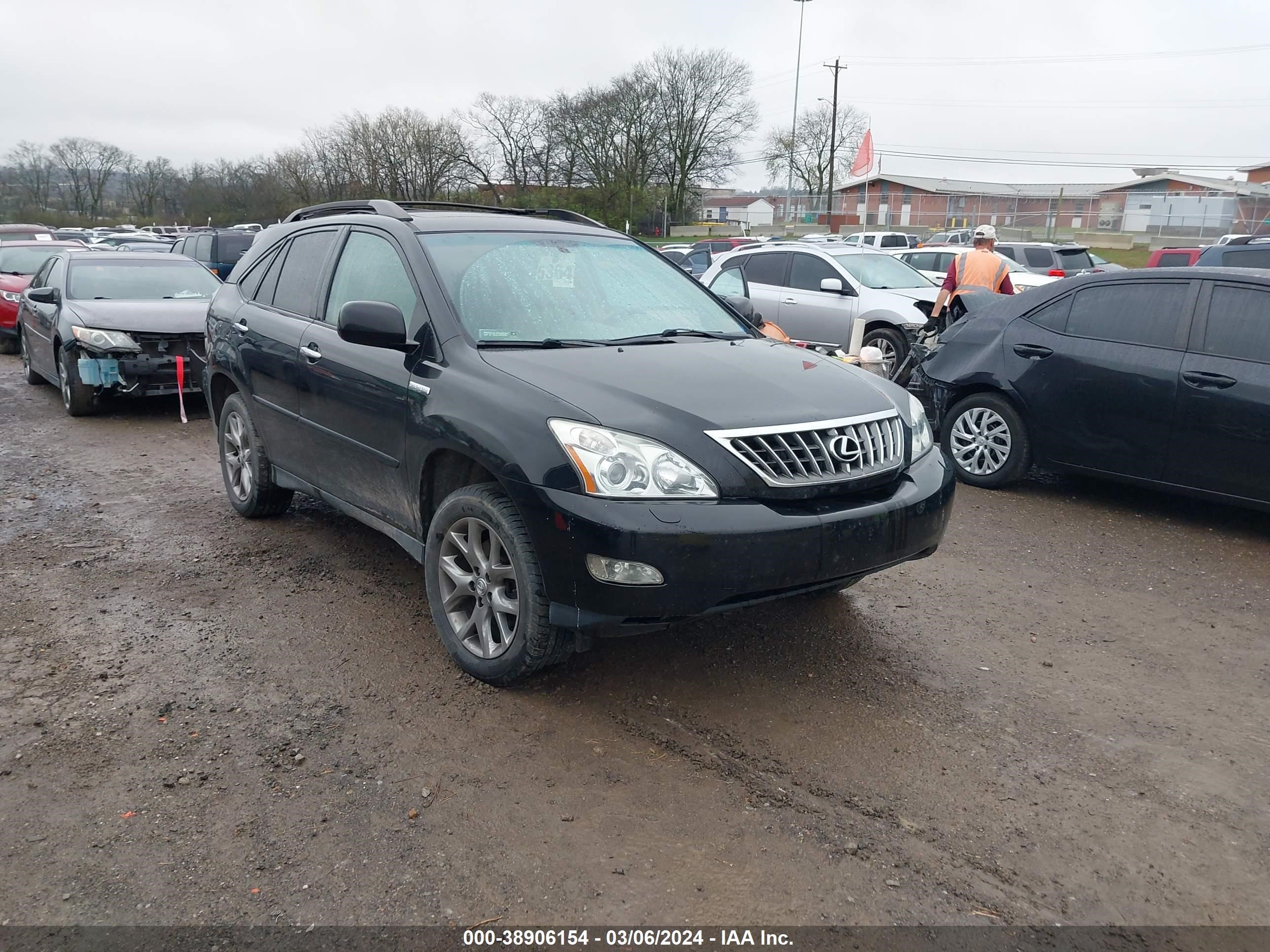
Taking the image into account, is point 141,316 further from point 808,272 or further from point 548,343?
point 808,272

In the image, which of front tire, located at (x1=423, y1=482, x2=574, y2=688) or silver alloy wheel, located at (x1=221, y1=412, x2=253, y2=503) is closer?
front tire, located at (x1=423, y1=482, x2=574, y2=688)

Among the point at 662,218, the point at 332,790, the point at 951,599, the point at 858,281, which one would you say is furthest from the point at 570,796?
the point at 662,218

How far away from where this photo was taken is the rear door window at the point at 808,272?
39.5 feet

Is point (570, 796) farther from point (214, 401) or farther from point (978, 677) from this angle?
point (214, 401)

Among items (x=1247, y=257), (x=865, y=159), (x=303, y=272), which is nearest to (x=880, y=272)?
(x=1247, y=257)

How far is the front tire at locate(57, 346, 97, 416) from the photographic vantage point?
9148 millimetres

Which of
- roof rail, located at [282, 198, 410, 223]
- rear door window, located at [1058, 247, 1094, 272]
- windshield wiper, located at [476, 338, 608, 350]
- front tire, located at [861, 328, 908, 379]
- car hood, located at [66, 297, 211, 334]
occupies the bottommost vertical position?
front tire, located at [861, 328, 908, 379]

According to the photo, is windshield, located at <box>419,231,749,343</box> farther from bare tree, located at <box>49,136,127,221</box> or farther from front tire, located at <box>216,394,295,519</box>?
bare tree, located at <box>49,136,127,221</box>

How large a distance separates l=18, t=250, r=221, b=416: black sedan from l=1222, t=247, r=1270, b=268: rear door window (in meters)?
11.8

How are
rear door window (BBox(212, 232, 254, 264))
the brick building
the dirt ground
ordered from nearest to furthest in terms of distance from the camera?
1. the dirt ground
2. rear door window (BBox(212, 232, 254, 264))
3. the brick building

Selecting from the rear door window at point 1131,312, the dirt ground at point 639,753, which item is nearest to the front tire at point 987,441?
the rear door window at point 1131,312

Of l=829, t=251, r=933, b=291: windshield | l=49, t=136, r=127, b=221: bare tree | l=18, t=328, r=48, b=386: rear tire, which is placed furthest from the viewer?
l=49, t=136, r=127, b=221: bare tree

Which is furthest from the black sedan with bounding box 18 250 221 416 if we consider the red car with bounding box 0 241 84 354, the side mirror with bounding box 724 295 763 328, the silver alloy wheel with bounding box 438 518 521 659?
the silver alloy wheel with bounding box 438 518 521 659

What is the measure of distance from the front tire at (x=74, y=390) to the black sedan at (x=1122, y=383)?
7.51 meters
